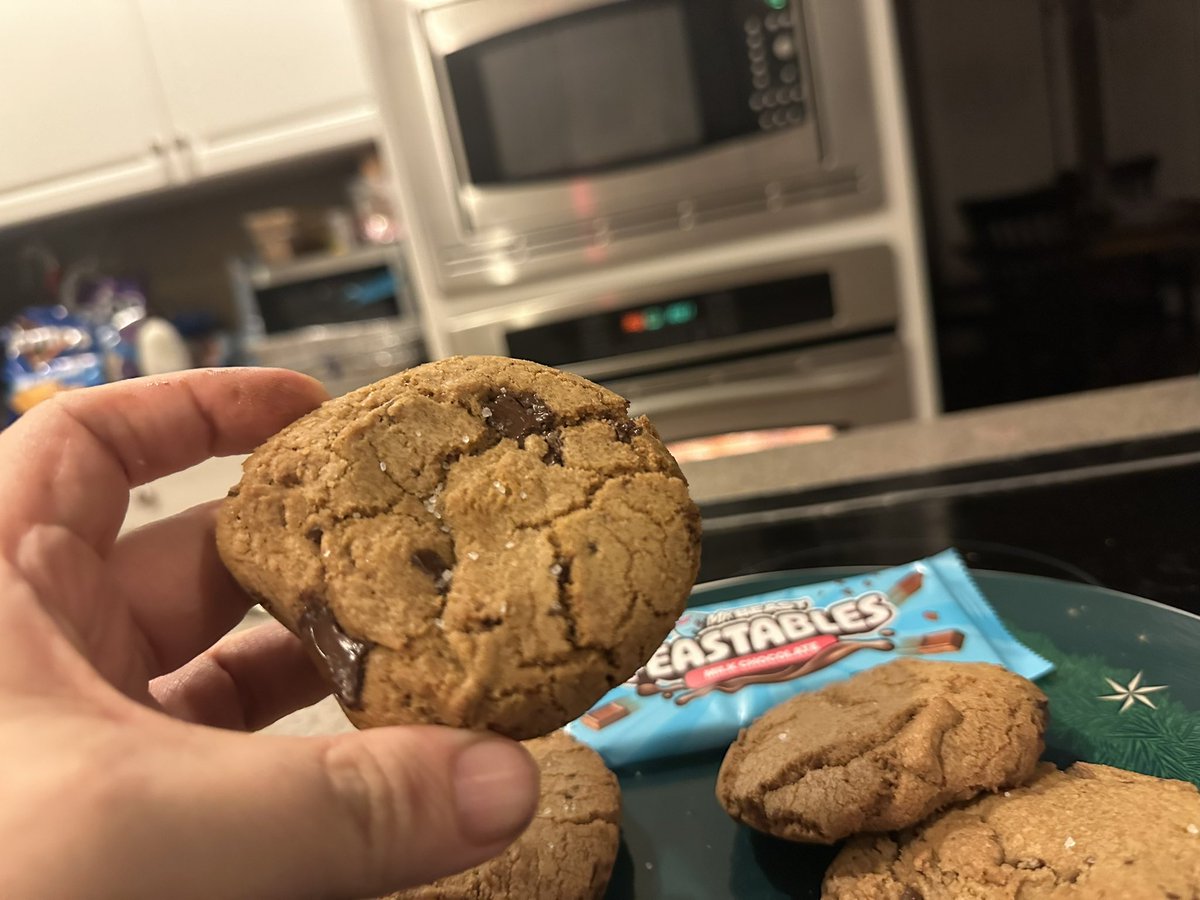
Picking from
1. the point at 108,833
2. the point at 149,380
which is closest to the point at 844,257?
the point at 149,380

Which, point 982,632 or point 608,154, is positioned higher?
point 608,154

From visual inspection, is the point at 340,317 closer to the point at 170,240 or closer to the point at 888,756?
the point at 170,240

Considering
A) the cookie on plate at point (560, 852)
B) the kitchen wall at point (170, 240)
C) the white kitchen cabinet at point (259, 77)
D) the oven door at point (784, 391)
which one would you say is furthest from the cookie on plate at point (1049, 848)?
the kitchen wall at point (170, 240)

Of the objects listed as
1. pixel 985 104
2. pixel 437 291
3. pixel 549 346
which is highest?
pixel 985 104

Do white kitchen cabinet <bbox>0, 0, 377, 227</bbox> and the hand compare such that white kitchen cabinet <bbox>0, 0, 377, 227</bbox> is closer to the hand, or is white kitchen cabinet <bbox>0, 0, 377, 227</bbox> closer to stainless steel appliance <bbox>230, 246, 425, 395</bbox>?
stainless steel appliance <bbox>230, 246, 425, 395</bbox>

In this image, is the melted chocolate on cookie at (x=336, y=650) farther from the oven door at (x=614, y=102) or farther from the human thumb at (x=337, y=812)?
the oven door at (x=614, y=102)

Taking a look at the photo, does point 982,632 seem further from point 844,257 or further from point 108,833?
point 844,257
